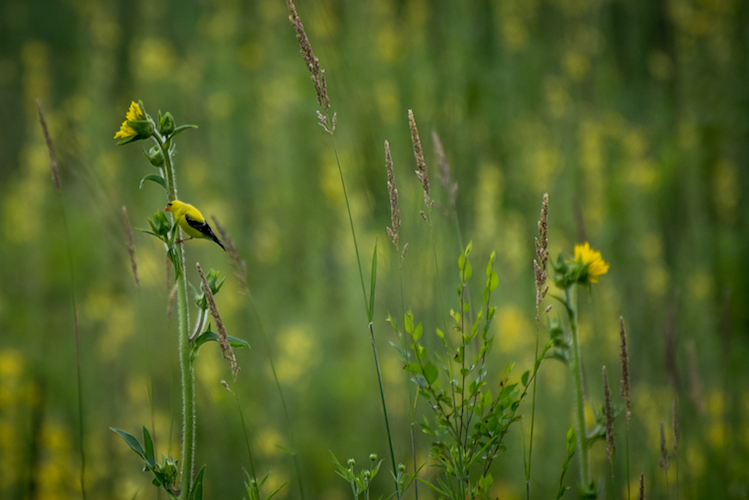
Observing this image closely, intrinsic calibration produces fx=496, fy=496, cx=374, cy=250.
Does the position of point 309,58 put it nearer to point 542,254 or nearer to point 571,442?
point 542,254

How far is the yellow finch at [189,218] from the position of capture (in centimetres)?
62

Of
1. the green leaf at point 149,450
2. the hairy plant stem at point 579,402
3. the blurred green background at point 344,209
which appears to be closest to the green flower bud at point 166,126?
the green leaf at point 149,450

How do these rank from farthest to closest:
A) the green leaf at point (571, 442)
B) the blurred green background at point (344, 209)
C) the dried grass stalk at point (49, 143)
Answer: the blurred green background at point (344, 209)
the dried grass stalk at point (49, 143)
the green leaf at point (571, 442)

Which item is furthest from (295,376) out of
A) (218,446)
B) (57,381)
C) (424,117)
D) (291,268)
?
(424,117)

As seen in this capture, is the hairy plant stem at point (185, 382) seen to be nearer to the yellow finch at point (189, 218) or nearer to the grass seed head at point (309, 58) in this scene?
the yellow finch at point (189, 218)

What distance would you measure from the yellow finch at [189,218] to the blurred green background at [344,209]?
82 cm

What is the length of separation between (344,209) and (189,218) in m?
1.71

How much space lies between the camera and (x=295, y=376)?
2072mm

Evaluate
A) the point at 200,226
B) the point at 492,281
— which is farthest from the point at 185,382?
the point at 492,281

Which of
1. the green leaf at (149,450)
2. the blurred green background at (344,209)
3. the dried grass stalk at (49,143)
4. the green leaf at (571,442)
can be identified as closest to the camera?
the green leaf at (149,450)

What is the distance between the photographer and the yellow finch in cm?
62

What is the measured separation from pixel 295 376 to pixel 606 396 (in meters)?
1.53

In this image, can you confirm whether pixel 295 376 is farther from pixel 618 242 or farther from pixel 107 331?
pixel 618 242

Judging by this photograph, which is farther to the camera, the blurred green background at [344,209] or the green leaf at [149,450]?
the blurred green background at [344,209]
